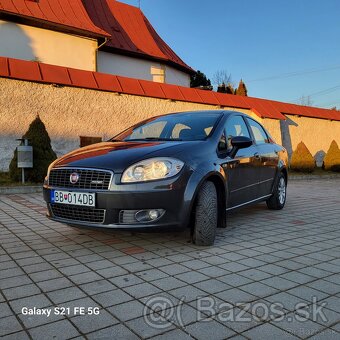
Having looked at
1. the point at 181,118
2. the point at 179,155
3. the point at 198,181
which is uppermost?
the point at 181,118

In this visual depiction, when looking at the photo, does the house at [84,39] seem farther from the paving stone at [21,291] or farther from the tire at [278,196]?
the paving stone at [21,291]

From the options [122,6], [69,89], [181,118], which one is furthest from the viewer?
[122,6]

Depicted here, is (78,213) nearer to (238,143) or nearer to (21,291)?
(21,291)

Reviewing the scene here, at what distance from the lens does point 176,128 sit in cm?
457

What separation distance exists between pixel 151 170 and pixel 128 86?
846 centimetres

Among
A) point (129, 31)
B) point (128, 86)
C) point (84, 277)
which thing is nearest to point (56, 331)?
point (84, 277)

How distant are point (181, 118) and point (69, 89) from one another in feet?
21.3

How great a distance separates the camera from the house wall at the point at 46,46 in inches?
643

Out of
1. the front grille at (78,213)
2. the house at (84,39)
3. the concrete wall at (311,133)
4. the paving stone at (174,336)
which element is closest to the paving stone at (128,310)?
the paving stone at (174,336)

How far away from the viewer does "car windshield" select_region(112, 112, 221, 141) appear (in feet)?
14.0

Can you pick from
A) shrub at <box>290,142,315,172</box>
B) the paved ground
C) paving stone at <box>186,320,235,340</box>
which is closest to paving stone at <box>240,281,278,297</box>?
the paved ground

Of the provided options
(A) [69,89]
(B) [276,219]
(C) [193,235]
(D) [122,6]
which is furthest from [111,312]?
(D) [122,6]

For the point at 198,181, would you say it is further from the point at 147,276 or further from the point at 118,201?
the point at 147,276

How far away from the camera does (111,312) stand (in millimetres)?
2332
